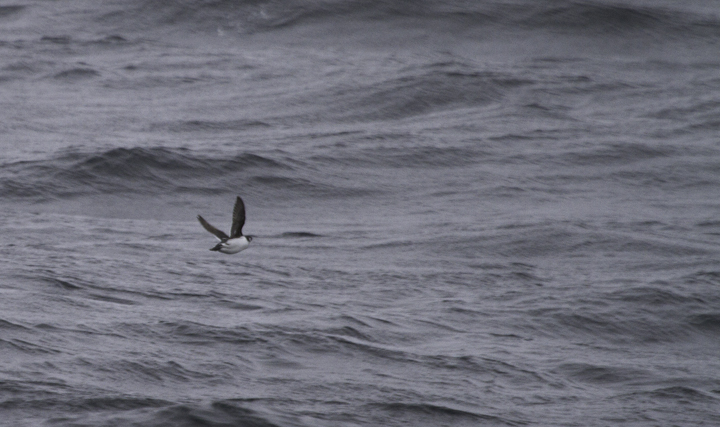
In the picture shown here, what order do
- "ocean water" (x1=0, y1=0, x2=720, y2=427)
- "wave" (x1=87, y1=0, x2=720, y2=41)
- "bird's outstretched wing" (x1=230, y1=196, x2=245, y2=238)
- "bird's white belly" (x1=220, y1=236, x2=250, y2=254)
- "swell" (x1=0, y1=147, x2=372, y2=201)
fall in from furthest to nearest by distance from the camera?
"wave" (x1=87, y1=0, x2=720, y2=41)
"swell" (x1=0, y1=147, x2=372, y2=201)
"bird's white belly" (x1=220, y1=236, x2=250, y2=254)
"bird's outstretched wing" (x1=230, y1=196, x2=245, y2=238)
"ocean water" (x1=0, y1=0, x2=720, y2=427)

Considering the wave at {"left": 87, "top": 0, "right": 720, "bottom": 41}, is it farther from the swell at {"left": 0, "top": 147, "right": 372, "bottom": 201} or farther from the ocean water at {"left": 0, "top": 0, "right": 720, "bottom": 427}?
the swell at {"left": 0, "top": 147, "right": 372, "bottom": 201}

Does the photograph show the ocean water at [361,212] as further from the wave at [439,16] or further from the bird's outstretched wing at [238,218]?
the bird's outstretched wing at [238,218]

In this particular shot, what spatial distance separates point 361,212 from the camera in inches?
742

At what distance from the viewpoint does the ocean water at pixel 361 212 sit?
1177cm

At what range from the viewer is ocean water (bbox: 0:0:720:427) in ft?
38.6

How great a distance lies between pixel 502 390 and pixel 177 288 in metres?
4.47

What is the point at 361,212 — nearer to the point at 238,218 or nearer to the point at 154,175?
the point at 154,175

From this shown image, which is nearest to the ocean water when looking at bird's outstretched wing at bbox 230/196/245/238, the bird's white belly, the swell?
the swell

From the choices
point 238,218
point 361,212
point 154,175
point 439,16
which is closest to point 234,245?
point 238,218

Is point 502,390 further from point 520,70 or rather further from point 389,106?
point 520,70

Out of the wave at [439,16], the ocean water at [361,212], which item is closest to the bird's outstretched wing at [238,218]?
the ocean water at [361,212]

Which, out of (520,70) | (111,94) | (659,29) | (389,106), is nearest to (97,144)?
(111,94)

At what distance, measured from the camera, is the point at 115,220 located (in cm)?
1798

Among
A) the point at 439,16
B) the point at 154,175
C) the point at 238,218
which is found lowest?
the point at 154,175
